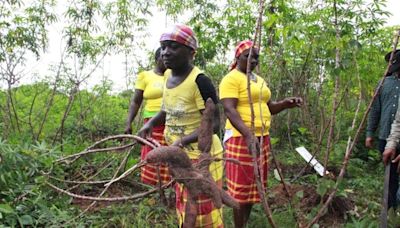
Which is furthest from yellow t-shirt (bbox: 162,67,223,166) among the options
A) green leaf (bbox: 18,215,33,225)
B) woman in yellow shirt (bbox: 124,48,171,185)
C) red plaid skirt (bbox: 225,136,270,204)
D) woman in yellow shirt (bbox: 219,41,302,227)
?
woman in yellow shirt (bbox: 124,48,171,185)

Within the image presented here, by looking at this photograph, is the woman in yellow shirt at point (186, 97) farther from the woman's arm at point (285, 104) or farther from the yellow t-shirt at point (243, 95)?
the woman's arm at point (285, 104)

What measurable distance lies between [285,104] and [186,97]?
2.97 feet

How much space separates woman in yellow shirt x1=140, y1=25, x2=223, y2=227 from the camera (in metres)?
2.03

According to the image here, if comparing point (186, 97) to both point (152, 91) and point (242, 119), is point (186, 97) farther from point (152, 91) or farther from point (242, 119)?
point (152, 91)

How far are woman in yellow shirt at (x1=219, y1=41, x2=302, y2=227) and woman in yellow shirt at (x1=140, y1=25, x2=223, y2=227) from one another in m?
0.49

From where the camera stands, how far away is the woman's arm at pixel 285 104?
8.88ft

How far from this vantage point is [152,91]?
352cm

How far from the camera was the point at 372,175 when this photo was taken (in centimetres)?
467

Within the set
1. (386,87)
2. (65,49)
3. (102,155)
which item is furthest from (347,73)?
(65,49)

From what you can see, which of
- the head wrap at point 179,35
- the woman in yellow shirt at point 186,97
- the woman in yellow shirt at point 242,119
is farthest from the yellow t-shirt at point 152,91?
the head wrap at point 179,35

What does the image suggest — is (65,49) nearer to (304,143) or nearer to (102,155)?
(102,155)

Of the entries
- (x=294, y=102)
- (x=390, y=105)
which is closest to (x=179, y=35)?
(x=294, y=102)

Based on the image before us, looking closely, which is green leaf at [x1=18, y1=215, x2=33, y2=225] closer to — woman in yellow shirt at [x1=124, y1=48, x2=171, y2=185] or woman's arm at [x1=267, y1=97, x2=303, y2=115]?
woman in yellow shirt at [x1=124, y1=48, x2=171, y2=185]

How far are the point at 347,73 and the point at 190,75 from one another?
0.77 m
